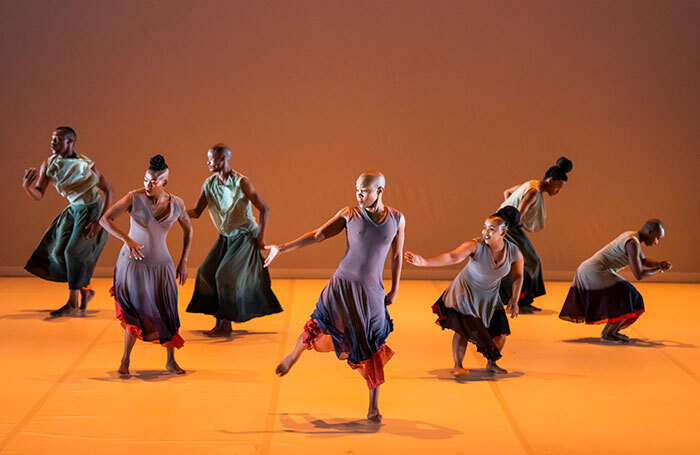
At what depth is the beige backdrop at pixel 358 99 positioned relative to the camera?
943cm

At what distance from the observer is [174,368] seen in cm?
584

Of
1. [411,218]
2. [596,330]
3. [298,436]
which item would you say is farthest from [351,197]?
[298,436]

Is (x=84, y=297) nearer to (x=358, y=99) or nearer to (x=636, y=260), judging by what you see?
(x=358, y=99)

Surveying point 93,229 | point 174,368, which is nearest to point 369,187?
point 174,368

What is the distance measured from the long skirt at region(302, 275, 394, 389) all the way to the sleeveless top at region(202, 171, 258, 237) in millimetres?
1958

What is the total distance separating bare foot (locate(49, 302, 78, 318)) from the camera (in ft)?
24.6

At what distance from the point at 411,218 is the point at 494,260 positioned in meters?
4.06

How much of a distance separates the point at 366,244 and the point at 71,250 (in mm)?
3318

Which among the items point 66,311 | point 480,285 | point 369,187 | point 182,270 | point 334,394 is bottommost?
point 66,311

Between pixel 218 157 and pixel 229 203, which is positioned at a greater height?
pixel 218 157

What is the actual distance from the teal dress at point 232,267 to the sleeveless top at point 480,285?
1.65m

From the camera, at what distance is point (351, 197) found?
31.6ft

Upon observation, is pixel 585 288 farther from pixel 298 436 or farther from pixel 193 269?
pixel 193 269

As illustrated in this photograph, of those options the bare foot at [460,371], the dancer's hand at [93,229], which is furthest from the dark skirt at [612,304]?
the dancer's hand at [93,229]
